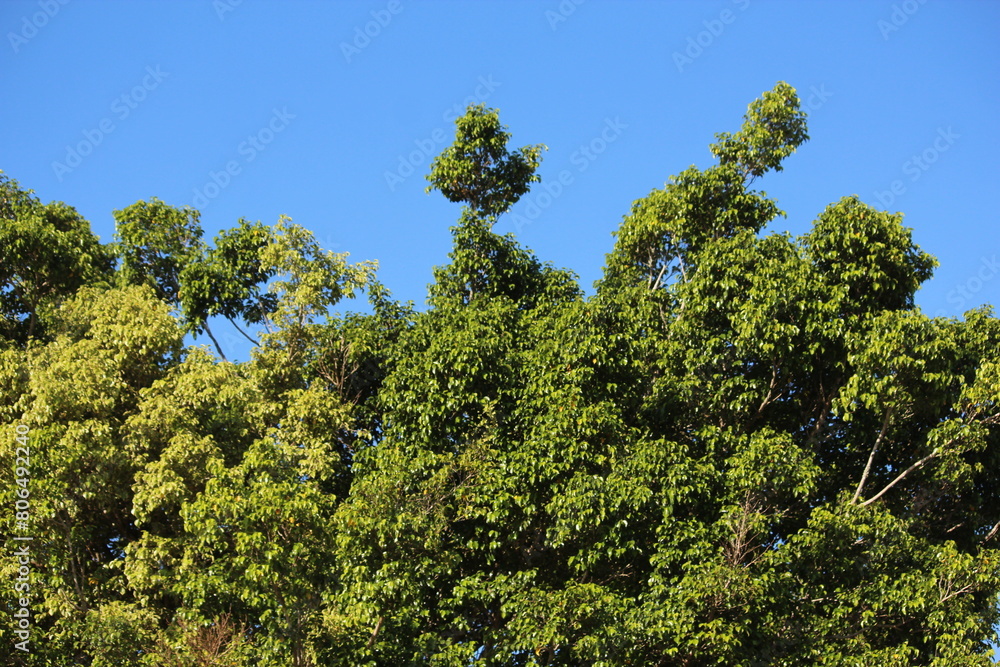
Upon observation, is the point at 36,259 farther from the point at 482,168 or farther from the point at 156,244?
the point at 482,168

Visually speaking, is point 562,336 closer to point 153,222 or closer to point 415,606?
point 415,606

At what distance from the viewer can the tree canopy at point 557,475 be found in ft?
42.5

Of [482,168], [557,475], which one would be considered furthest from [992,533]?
[482,168]

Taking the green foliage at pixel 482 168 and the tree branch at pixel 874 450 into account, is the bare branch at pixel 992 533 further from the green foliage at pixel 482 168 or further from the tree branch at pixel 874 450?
the green foliage at pixel 482 168

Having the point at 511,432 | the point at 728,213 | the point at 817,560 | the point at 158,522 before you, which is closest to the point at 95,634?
the point at 158,522

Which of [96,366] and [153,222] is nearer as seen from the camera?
[96,366]

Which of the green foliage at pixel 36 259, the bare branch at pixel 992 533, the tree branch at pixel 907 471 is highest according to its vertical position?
the green foliage at pixel 36 259

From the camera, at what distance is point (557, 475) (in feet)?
45.5

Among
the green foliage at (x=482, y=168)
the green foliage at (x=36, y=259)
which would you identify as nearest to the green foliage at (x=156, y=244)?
the green foliage at (x=36, y=259)

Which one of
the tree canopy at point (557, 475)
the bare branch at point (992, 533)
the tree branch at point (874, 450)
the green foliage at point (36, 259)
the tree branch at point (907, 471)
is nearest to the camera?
the tree canopy at point (557, 475)

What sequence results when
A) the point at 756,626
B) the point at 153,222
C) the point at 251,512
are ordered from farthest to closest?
the point at 153,222 < the point at 756,626 < the point at 251,512

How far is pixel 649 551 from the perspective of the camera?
14141mm

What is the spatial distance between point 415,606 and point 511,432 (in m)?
2.91

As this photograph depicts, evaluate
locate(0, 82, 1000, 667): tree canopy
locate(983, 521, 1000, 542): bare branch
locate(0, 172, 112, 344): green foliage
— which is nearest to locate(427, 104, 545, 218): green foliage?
locate(0, 82, 1000, 667): tree canopy
